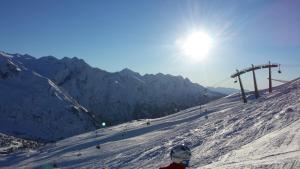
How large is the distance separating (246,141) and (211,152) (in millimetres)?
1634

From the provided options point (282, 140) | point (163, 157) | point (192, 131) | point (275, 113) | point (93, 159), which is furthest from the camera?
point (93, 159)

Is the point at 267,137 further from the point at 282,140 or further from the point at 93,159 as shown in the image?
the point at 93,159

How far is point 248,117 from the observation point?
24594 mm

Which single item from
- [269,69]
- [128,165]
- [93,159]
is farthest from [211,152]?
[269,69]

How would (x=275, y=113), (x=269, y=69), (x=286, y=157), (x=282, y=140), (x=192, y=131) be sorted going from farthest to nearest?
(x=269, y=69), (x=192, y=131), (x=275, y=113), (x=282, y=140), (x=286, y=157)

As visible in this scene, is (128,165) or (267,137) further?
(128,165)

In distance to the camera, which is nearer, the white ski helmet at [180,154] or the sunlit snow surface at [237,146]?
the white ski helmet at [180,154]

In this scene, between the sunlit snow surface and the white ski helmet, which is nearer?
the white ski helmet

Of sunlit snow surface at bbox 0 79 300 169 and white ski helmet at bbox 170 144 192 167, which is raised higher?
white ski helmet at bbox 170 144 192 167

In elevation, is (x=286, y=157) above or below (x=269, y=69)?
below

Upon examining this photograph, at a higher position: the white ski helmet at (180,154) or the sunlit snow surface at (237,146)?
the white ski helmet at (180,154)

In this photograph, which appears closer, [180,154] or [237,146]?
[180,154]

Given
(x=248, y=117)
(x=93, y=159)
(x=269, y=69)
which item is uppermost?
(x=269, y=69)

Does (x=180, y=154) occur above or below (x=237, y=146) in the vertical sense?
above
